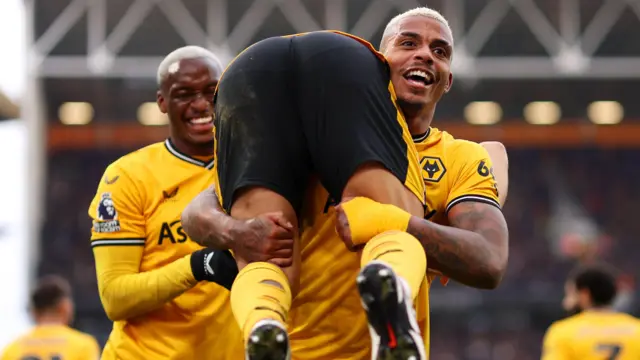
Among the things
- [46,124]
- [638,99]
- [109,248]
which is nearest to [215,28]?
[46,124]

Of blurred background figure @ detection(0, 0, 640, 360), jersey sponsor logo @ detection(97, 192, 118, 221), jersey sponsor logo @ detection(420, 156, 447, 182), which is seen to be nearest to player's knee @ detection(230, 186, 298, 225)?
jersey sponsor logo @ detection(420, 156, 447, 182)

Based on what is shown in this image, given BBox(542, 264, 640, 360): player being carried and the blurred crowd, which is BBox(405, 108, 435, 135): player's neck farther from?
the blurred crowd

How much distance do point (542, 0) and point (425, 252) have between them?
1651 cm

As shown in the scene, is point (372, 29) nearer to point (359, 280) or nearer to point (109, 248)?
point (109, 248)

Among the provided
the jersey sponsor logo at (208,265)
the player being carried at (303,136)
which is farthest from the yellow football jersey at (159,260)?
the player being carried at (303,136)

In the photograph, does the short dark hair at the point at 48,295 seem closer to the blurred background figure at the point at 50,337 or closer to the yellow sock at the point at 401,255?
the blurred background figure at the point at 50,337

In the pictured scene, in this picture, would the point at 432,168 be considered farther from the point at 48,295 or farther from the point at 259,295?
the point at 48,295

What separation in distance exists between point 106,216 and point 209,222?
1.20 m

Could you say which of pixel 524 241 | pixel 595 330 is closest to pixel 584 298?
pixel 595 330

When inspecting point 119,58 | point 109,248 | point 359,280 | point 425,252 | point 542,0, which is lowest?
point 359,280

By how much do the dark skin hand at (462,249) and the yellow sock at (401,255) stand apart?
12cm

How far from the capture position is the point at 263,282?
3664 mm

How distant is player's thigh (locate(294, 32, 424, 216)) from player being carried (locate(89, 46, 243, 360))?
4.22 feet

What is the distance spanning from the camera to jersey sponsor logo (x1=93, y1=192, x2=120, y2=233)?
510cm
